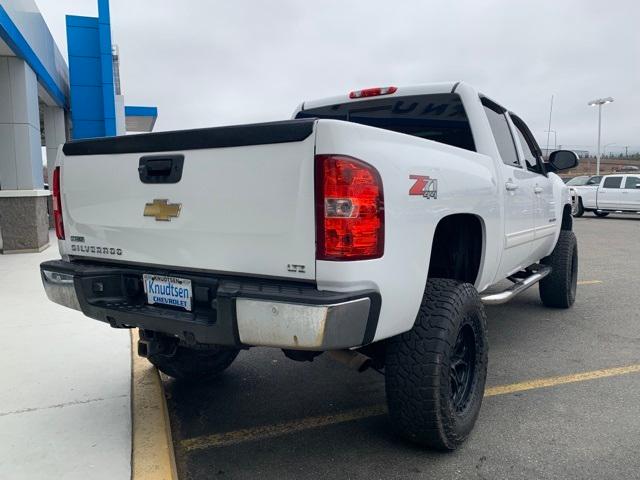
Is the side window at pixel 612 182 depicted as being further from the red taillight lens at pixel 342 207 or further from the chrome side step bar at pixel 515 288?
the red taillight lens at pixel 342 207

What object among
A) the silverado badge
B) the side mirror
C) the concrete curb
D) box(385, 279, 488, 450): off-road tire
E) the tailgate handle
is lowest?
the concrete curb

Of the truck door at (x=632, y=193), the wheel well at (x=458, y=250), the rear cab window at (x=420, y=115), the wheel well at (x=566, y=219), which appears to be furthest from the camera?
the truck door at (x=632, y=193)

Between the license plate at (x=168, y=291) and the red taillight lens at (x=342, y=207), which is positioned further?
the license plate at (x=168, y=291)

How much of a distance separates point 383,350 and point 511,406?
1.18 m

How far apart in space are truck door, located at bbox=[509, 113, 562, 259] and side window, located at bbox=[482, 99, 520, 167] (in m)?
0.14

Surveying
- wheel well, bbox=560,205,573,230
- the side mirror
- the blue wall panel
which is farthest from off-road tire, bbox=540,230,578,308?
the blue wall panel

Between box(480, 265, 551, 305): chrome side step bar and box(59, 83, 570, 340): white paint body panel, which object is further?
box(480, 265, 551, 305): chrome side step bar

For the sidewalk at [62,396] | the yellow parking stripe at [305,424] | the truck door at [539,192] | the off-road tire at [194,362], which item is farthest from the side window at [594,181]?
the off-road tire at [194,362]

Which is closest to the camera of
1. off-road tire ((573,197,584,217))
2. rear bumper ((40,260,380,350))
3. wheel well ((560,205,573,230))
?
rear bumper ((40,260,380,350))

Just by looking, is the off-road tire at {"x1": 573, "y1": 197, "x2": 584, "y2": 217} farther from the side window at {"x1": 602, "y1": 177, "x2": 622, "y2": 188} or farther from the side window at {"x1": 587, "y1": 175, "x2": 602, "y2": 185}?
the side window at {"x1": 602, "y1": 177, "x2": 622, "y2": 188}

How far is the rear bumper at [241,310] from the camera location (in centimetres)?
222

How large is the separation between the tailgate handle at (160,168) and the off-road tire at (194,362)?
52.3 inches

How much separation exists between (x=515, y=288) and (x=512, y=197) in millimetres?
696

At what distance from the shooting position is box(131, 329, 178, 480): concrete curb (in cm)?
268
